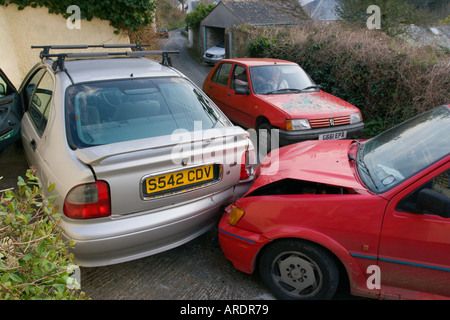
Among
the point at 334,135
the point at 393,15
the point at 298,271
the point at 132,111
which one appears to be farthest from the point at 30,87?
the point at 393,15

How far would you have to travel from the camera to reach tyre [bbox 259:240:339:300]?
235 centimetres

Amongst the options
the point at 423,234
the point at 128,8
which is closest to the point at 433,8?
the point at 128,8

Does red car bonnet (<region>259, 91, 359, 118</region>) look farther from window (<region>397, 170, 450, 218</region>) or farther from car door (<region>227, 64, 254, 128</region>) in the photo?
window (<region>397, 170, 450, 218</region>)

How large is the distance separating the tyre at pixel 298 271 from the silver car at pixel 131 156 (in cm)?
72

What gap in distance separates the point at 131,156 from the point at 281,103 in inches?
145

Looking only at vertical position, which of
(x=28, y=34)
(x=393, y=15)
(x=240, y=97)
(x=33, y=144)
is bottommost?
(x=33, y=144)

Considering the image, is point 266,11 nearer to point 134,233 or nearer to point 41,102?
point 41,102

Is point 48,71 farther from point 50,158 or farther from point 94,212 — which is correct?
point 94,212

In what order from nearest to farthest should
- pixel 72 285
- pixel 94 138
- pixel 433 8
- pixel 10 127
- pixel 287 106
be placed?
pixel 72 285
pixel 94 138
pixel 10 127
pixel 287 106
pixel 433 8

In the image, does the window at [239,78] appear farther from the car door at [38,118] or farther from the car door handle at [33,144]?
the car door handle at [33,144]

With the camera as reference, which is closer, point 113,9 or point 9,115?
point 9,115

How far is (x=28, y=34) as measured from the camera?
830 centimetres

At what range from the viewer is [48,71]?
3.59m
